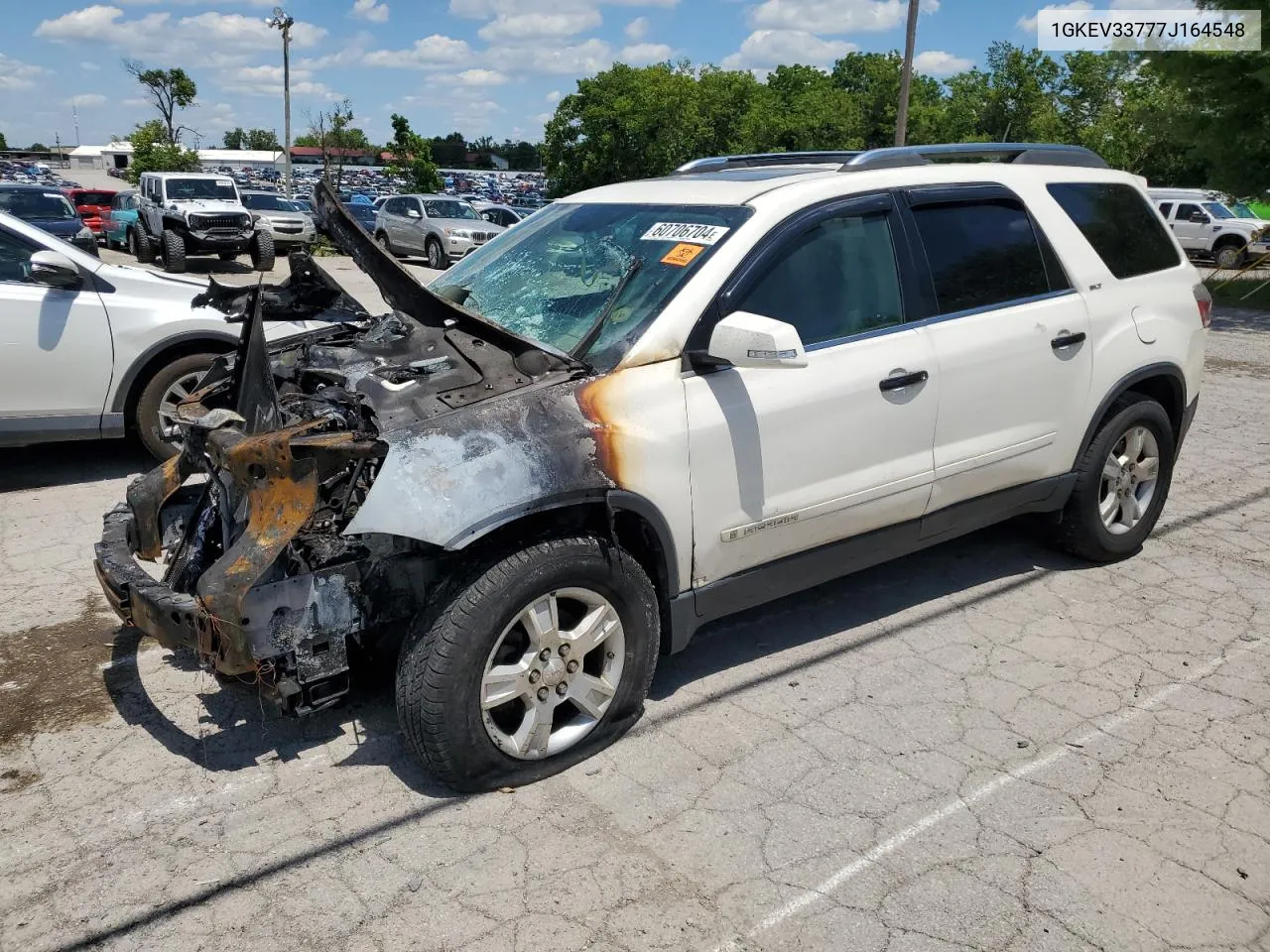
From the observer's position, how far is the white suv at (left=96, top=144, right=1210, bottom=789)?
294 cm

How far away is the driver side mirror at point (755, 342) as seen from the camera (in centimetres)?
310

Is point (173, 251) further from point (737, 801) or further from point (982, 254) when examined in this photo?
point (737, 801)

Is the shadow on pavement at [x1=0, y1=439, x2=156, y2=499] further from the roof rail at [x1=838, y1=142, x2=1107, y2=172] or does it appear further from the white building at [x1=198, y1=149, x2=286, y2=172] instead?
the white building at [x1=198, y1=149, x2=286, y2=172]

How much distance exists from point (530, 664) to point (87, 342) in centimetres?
419

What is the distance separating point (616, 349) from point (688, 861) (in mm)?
1634

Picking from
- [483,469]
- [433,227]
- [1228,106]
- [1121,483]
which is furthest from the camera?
[433,227]

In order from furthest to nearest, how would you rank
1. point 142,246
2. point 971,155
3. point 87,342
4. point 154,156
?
point 154,156 < point 142,246 < point 87,342 < point 971,155

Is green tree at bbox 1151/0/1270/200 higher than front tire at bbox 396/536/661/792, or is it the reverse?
green tree at bbox 1151/0/1270/200

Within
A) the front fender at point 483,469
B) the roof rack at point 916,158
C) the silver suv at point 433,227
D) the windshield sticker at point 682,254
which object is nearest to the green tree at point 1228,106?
the silver suv at point 433,227

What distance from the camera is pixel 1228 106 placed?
703 inches

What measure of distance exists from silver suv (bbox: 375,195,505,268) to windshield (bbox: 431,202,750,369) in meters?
17.3

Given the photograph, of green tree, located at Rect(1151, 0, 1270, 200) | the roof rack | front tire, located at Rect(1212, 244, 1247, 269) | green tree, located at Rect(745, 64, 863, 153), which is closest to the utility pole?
green tree, located at Rect(1151, 0, 1270, 200)

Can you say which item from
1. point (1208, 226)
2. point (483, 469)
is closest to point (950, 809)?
point (483, 469)

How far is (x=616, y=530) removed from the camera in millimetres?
3285
